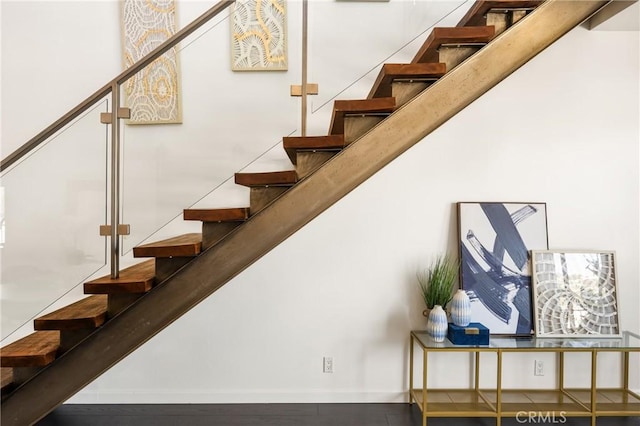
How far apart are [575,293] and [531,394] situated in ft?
2.65

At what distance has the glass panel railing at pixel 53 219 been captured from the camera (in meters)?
2.28

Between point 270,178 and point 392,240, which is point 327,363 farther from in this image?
point 270,178

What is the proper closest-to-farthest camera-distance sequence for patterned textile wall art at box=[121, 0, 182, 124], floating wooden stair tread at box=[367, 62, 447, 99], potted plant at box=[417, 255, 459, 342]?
1. floating wooden stair tread at box=[367, 62, 447, 99]
2. patterned textile wall art at box=[121, 0, 182, 124]
3. potted plant at box=[417, 255, 459, 342]

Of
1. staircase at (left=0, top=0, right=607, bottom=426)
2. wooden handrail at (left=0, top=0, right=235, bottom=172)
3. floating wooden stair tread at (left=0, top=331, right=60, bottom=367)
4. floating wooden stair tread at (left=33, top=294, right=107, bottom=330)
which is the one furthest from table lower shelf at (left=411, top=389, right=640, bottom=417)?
wooden handrail at (left=0, top=0, right=235, bottom=172)

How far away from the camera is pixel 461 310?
2936 mm

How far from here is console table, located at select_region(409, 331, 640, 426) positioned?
283 centimetres

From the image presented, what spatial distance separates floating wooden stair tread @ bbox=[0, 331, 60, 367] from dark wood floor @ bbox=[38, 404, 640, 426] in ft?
3.46

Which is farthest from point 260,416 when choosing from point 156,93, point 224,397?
point 156,93

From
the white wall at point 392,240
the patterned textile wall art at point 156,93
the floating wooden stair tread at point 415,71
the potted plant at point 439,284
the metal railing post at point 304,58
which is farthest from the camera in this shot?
the white wall at point 392,240

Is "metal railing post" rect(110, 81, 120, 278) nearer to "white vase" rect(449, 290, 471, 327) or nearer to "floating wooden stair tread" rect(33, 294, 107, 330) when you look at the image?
"floating wooden stair tread" rect(33, 294, 107, 330)

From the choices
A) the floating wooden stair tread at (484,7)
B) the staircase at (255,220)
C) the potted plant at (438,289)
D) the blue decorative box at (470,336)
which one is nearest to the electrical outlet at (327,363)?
the potted plant at (438,289)

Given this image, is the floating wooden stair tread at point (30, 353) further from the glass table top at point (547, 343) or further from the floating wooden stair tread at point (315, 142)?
the glass table top at point (547, 343)

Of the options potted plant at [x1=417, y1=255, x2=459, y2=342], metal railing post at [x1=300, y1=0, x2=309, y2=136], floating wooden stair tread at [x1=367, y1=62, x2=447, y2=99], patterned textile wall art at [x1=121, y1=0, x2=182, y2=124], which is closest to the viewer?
floating wooden stair tread at [x1=367, y1=62, x2=447, y2=99]

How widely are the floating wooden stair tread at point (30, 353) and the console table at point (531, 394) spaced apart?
213 cm
